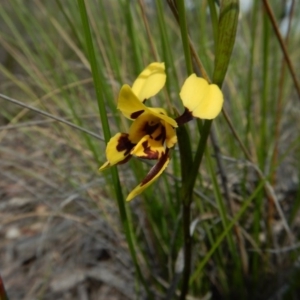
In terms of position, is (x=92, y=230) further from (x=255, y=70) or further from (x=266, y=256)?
Answer: (x=255, y=70)

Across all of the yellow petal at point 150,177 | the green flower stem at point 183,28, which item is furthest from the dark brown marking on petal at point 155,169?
the green flower stem at point 183,28

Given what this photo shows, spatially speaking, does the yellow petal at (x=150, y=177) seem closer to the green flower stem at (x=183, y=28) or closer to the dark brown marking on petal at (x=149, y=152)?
the dark brown marking on petal at (x=149, y=152)

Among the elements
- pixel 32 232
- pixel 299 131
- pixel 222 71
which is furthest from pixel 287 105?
pixel 222 71

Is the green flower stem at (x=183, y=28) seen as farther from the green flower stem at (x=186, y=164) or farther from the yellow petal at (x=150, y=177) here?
the yellow petal at (x=150, y=177)

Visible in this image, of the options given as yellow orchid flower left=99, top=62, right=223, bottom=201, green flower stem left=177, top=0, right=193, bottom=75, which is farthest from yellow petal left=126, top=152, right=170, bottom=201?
green flower stem left=177, top=0, right=193, bottom=75

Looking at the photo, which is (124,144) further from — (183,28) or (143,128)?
(183,28)

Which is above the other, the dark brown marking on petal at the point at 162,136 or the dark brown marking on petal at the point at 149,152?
the dark brown marking on petal at the point at 162,136
